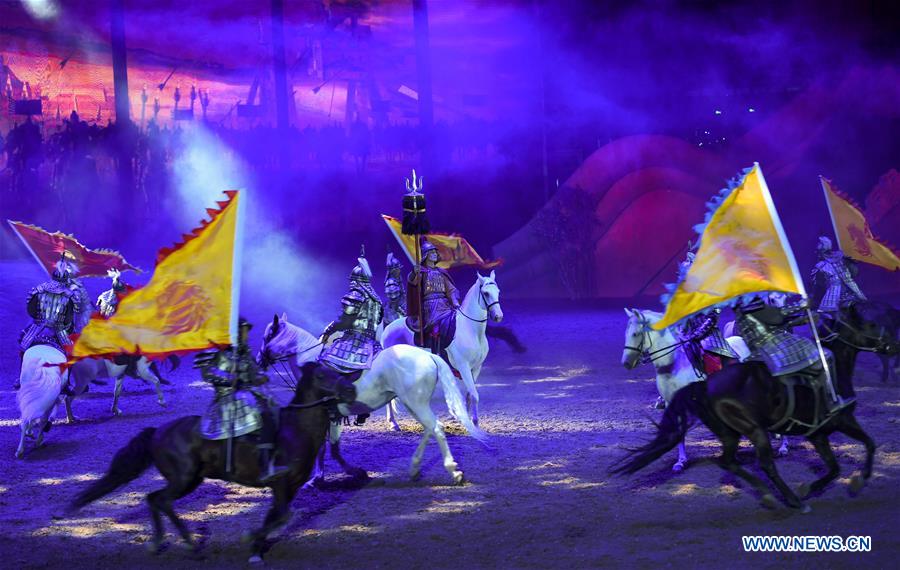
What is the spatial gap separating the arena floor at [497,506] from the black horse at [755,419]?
13.7 inches

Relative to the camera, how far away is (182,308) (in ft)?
23.0

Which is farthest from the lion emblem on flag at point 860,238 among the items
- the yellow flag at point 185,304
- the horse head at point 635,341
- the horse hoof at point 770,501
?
the yellow flag at point 185,304

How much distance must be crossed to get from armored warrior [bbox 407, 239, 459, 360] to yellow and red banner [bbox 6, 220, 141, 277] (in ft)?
14.9

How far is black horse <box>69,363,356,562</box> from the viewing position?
720 centimetres

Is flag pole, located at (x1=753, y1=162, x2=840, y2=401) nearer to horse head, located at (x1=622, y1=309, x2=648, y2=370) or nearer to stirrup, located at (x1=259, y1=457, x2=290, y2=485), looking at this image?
horse head, located at (x1=622, y1=309, x2=648, y2=370)

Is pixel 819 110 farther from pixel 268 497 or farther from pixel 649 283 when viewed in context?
pixel 268 497

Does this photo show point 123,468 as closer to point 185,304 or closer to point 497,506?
point 185,304

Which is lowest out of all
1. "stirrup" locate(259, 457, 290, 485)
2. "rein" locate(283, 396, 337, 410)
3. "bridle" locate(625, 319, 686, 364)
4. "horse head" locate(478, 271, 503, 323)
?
"stirrup" locate(259, 457, 290, 485)

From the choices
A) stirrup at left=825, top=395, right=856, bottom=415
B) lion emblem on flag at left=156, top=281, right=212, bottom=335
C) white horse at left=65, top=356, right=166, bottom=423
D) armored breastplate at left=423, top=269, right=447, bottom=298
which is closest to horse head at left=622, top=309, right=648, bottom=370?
stirrup at left=825, top=395, right=856, bottom=415

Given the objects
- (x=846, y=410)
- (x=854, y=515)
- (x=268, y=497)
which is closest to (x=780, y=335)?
(x=846, y=410)

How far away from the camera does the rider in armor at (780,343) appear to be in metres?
7.85

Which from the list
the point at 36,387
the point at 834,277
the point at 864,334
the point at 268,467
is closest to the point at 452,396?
the point at 268,467

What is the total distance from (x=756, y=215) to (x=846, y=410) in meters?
1.86

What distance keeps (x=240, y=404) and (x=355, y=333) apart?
255cm
